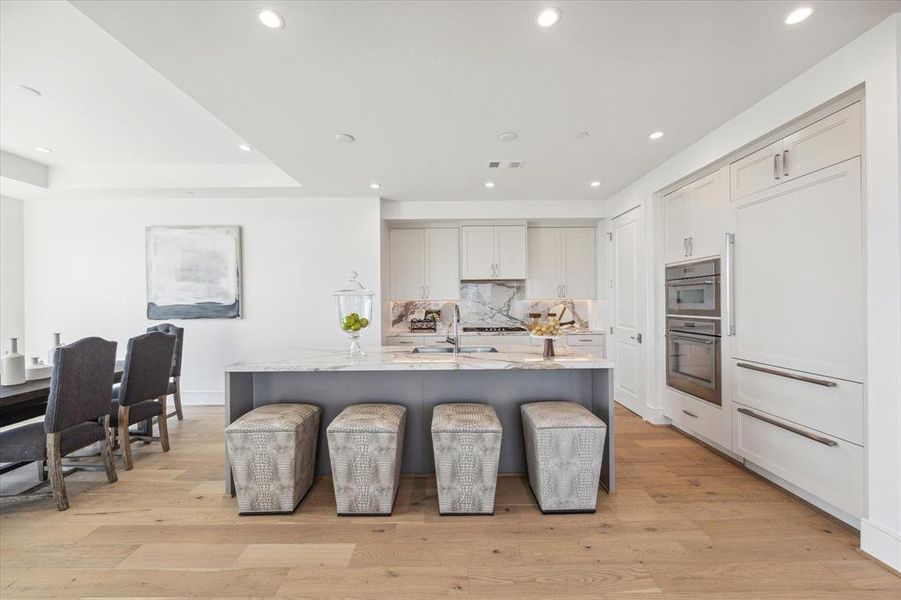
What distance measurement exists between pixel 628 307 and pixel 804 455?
226cm

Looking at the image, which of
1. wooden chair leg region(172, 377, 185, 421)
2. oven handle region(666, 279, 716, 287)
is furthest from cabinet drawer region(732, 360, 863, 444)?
wooden chair leg region(172, 377, 185, 421)

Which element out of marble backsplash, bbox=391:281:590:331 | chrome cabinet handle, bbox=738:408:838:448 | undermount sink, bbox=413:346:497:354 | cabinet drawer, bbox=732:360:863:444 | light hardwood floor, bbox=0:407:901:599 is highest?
marble backsplash, bbox=391:281:590:331

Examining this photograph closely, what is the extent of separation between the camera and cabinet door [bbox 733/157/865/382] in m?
1.99

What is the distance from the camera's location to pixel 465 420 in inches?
87.6

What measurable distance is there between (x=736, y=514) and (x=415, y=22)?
10.1 ft

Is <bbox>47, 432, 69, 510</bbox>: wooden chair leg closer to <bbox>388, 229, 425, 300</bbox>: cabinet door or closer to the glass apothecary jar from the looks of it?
the glass apothecary jar

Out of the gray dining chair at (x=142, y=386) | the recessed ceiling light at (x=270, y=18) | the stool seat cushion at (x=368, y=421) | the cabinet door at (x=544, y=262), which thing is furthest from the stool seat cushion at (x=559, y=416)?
the cabinet door at (x=544, y=262)

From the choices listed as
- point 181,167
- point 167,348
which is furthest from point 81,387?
point 181,167

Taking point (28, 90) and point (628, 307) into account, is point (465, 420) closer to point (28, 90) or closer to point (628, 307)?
point (628, 307)

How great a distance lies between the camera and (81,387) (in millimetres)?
2459

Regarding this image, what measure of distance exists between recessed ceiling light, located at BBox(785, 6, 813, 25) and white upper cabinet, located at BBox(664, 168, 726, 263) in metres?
1.29

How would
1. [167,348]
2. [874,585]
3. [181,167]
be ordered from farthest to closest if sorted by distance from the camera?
[181,167] → [167,348] → [874,585]

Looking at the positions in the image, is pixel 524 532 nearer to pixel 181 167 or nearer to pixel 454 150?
pixel 454 150

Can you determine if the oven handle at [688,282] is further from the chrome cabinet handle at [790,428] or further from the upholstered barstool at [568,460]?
the upholstered barstool at [568,460]
